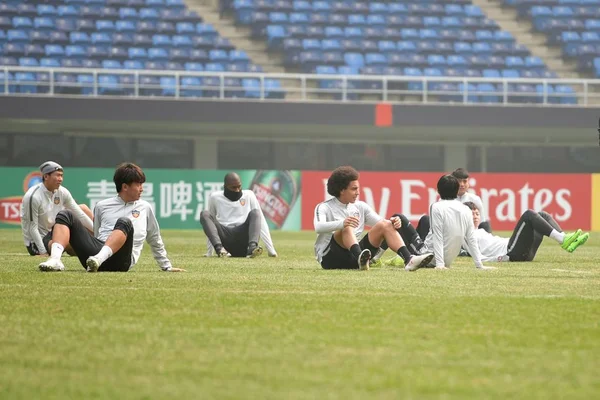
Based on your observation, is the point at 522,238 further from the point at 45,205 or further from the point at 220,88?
the point at 220,88

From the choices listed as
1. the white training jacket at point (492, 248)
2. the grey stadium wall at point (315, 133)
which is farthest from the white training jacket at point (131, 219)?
the grey stadium wall at point (315, 133)

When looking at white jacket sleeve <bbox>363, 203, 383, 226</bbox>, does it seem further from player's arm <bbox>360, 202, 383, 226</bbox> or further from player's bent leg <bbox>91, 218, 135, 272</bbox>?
player's bent leg <bbox>91, 218, 135, 272</bbox>

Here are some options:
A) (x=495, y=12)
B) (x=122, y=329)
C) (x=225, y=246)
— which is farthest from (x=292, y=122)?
(x=122, y=329)

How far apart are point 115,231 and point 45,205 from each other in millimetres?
4718

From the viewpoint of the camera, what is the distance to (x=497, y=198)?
32.9 m

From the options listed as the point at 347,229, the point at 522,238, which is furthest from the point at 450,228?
the point at 522,238

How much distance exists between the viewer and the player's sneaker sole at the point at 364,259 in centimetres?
1262

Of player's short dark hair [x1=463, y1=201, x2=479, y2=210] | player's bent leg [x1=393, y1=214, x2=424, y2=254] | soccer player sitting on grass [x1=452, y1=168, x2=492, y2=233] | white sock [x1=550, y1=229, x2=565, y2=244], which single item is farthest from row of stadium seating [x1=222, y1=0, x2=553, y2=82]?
player's bent leg [x1=393, y1=214, x2=424, y2=254]

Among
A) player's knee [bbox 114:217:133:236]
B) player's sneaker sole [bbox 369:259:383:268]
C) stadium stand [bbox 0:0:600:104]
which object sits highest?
stadium stand [bbox 0:0:600:104]

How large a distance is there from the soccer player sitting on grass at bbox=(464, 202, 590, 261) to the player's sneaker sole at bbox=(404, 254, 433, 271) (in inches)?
131

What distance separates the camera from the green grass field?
516 centimetres

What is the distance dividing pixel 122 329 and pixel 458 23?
3478 centimetres

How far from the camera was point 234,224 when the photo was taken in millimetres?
17578

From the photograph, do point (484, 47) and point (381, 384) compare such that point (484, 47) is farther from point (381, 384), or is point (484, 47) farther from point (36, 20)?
point (381, 384)
